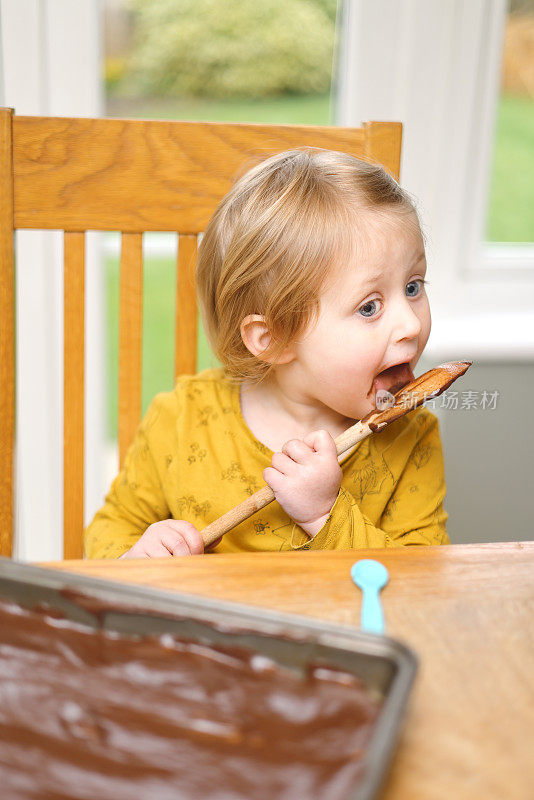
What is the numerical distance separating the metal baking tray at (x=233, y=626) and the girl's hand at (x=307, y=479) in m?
0.36

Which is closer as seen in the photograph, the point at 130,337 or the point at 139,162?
the point at 139,162

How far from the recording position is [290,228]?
39.8 inches

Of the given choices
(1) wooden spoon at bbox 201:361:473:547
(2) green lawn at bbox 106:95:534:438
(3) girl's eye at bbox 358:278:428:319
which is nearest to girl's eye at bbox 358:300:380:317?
(3) girl's eye at bbox 358:278:428:319

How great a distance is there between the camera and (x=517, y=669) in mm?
644

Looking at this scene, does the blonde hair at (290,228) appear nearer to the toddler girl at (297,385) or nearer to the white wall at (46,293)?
the toddler girl at (297,385)

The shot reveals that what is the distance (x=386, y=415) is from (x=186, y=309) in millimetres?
392

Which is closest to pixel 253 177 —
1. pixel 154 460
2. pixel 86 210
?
pixel 86 210

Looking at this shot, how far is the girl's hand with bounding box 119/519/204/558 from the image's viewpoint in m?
0.95

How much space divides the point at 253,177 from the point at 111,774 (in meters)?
0.72

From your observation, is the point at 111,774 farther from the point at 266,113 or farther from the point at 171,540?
the point at 266,113

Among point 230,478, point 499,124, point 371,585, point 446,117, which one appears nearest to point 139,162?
point 230,478

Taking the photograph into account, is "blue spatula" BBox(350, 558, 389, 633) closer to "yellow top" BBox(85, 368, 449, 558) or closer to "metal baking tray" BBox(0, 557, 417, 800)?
"metal baking tray" BBox(0, 557, 417, 800)

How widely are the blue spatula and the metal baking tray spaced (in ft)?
0.40

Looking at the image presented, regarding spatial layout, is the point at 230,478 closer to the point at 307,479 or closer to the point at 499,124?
the point at 307,479
